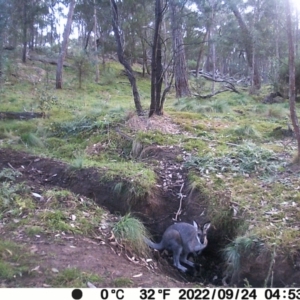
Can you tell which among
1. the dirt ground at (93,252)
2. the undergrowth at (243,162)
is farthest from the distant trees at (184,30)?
the dirt ground at (93,252)

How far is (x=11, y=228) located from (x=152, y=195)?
2.08 metres

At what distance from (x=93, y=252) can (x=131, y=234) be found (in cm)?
69

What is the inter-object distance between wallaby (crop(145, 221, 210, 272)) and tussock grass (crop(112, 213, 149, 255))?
4.9 inches

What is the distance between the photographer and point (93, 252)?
14.3 ft

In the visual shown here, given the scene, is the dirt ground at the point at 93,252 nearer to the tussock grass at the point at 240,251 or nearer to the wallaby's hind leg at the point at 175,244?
the wallaby's hind leg at the point at 175,244

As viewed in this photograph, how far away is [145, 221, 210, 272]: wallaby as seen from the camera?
5.07 m

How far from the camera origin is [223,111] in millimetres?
11000

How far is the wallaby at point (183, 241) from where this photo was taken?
507cm

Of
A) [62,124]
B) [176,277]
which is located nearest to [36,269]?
[176,277]

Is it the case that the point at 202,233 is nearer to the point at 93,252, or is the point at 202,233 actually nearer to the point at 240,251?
the point at 240,251

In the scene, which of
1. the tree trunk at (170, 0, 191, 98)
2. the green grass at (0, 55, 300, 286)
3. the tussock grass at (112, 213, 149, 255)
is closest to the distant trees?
the tree trunk at (170, 0, 191, 98)

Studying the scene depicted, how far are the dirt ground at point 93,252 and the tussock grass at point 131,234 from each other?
16 centimetres

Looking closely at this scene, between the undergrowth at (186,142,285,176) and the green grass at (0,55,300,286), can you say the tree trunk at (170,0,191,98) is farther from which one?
the undergrowth at (186,142,285,176)

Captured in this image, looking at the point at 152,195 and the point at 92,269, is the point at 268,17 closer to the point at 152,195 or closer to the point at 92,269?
the point at 152,195
